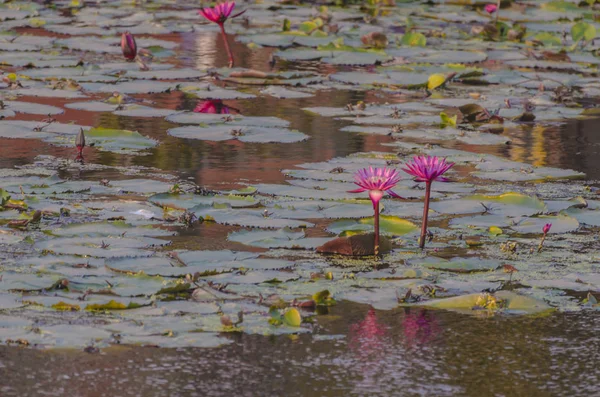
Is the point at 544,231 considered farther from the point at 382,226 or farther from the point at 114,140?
the point at 114,140

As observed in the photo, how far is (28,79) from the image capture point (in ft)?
27.3

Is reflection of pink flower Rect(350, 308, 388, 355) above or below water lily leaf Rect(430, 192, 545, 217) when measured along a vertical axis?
below

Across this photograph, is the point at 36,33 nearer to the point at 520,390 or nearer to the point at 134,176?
the point at 134,176

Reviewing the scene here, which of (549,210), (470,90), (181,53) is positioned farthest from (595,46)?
(549,210)

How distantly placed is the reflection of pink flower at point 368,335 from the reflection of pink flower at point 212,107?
3.89m

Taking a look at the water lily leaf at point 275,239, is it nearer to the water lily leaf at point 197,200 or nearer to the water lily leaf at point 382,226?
the water lily leaf at point 382,226

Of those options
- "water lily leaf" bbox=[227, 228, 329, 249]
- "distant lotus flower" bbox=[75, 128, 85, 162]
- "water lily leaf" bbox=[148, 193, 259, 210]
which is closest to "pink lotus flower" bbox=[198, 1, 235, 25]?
"distant lotus flower" bbox=[75, 128, 85, 162]

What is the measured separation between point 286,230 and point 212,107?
3156 millimetres

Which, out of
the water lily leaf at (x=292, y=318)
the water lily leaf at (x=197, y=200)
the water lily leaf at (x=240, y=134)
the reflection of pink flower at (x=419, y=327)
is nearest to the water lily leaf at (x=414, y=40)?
the water lily leaf at (x=240, y=134)

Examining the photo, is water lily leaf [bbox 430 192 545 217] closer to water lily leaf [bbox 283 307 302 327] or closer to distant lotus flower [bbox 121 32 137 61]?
water lily leaf [bbox 283 307 302 327]

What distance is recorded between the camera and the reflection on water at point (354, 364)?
323 cm

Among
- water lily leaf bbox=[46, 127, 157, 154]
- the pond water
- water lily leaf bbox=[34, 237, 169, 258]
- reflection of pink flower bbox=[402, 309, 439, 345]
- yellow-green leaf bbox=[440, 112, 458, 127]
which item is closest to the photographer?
the pond water

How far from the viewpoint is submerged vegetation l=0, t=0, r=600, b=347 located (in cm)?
393

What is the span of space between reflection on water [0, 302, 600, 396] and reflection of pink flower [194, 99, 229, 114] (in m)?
3.91
